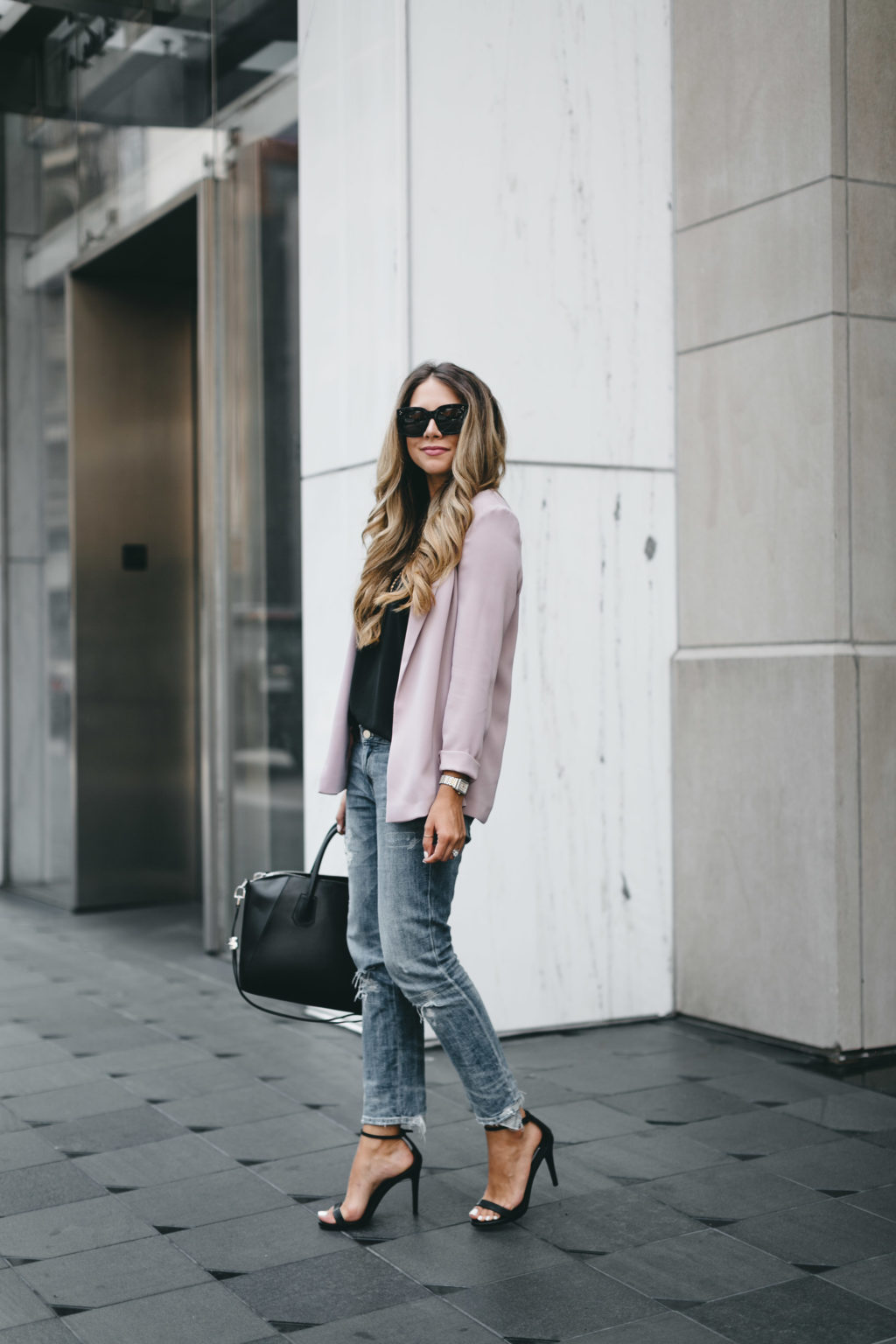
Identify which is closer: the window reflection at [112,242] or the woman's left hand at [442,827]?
the woman's left hand at [442,827]

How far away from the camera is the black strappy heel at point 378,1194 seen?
3504 mm

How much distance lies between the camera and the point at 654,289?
5648mm

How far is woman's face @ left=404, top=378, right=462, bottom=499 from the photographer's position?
3482 mm

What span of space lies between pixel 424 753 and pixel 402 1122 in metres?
0.97

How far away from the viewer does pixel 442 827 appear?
330 centimetres

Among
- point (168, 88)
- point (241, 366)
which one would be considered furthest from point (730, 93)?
point (168, 88)

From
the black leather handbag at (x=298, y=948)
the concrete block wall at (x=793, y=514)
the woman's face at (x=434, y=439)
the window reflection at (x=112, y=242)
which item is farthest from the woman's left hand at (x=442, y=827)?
the window reflection at (x=112, y=242)

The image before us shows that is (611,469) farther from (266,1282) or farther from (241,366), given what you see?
(266,1282)

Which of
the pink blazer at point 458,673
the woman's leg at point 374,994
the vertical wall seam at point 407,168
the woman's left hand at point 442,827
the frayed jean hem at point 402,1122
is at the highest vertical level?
the vertical wall seam at point 407,168

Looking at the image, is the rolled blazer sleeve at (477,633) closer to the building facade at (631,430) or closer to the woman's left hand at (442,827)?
the woman's left hand at (442,827)

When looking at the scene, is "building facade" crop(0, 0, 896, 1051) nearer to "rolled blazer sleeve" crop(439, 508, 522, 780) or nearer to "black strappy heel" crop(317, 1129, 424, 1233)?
"black strappy heel" crop(317, 1129, 424, 1233)

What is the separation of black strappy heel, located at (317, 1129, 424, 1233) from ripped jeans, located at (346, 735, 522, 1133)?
4 cm

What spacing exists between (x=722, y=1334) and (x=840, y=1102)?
5.82 feet

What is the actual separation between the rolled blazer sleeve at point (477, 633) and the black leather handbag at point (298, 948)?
51 cm
